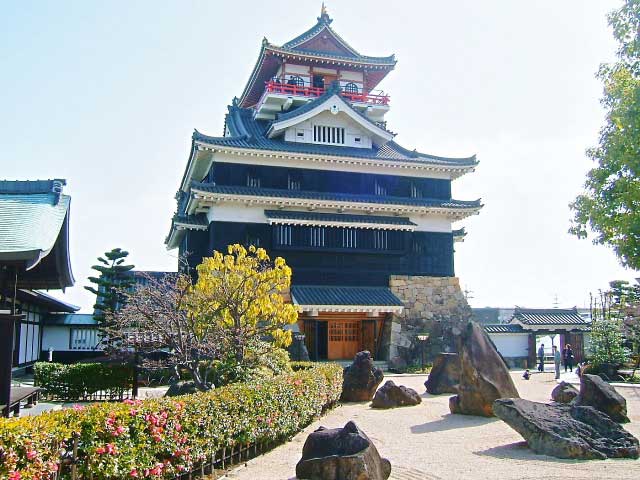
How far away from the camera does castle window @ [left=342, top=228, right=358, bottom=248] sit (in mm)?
31719

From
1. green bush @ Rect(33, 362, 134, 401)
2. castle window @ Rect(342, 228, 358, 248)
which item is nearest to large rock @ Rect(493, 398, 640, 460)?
green bush @ Rect(33, 362, 134, 401)

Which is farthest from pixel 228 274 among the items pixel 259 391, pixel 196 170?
pixel 196 170

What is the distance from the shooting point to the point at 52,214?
11.4 meters

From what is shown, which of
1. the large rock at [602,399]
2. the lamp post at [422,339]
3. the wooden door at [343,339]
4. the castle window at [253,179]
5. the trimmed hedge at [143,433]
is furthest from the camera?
the wooden door at [343,339]

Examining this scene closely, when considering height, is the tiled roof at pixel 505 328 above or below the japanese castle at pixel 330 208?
below

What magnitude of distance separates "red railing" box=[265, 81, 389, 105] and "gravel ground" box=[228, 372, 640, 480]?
2288 cm

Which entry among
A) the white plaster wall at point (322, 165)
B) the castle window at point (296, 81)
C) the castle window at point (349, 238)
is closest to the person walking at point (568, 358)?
the white plaster wall at point (322, 165)

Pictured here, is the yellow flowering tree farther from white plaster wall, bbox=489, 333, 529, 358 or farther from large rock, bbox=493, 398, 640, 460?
white plaster wall, bbox=489, 333, 529, 358

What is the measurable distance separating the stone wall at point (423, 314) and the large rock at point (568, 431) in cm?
1848

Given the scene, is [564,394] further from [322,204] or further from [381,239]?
[322,204]

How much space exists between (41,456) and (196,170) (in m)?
29.1

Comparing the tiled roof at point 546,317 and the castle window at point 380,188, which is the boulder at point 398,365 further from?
the castle window at point 380,188

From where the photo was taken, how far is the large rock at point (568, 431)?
427 inches

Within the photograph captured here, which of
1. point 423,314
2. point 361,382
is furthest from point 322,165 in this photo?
point 361,382
